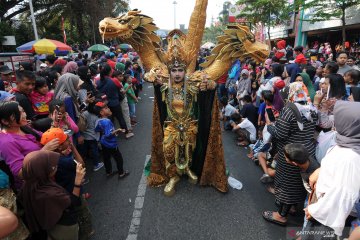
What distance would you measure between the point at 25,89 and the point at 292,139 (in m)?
3.57

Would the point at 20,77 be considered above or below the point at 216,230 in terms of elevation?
above

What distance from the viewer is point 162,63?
3730 mm

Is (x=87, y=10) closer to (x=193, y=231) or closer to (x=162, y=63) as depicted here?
(x=162, y=63)

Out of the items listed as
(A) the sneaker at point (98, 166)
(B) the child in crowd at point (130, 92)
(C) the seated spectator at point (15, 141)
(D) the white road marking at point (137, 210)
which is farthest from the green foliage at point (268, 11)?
(C) the seated spectator at point (15, 141)

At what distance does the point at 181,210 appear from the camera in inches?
130

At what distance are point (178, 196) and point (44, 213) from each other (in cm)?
198

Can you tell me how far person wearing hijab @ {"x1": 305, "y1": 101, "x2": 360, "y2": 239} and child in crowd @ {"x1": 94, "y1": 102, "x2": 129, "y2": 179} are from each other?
2.99 metres

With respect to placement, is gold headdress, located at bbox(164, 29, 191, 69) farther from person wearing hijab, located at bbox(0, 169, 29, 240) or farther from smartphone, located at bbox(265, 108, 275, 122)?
person wearing hijab, located at bbox(0, 169, 29, 240)

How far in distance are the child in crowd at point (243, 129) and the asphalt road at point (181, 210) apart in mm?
1053

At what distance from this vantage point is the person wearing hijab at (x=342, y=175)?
1.79 meters

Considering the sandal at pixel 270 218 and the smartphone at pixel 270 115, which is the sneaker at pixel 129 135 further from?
the sandal at pixel 270 218

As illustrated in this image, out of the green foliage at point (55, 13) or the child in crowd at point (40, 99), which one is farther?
the green foliage at point (55, 13)

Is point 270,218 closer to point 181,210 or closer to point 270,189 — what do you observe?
point 270,189

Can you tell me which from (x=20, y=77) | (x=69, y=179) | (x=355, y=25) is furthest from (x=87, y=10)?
(x=69, y=179)
